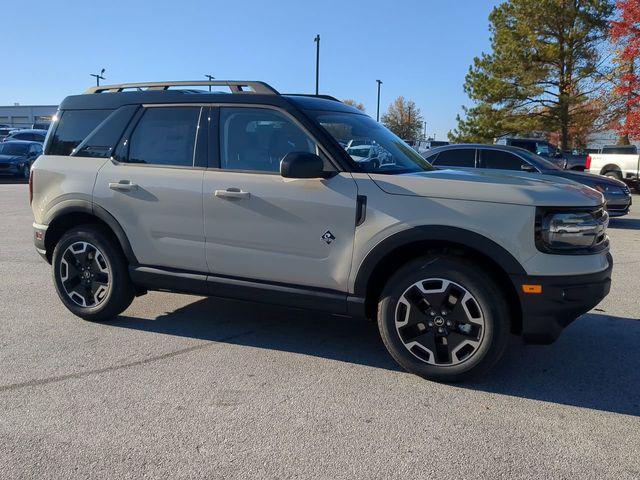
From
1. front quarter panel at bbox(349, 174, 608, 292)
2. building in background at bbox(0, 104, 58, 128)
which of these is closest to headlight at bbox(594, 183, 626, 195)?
front quarter panel at bbox(349, 174, 608, 292)

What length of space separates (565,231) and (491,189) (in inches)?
20.3

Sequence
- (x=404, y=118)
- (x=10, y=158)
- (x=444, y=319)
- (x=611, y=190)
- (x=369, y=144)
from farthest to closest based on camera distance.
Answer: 1. (x=404, y=118)
2. (x=10, y=158)
3. (x=611, y=190)
4. (x=369, y=144)
5. (x=444, y=319)

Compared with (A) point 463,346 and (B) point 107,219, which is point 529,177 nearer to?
(A) point 463,346

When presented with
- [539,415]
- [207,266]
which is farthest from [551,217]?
[207,266]

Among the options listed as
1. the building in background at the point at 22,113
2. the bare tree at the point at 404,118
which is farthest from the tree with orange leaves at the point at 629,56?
the building in background at the point at 22,113

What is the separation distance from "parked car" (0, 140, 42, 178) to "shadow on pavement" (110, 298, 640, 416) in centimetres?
2019

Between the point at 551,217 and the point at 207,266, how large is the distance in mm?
2503

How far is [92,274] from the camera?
4.96 metres

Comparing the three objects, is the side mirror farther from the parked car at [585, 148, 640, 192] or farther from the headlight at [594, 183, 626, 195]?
the parked car at [585, 148, 640, 192]

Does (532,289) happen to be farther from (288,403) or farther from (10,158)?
(10,158)

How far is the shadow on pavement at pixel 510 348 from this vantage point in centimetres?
375

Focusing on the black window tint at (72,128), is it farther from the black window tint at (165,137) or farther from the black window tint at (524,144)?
the black window tint at (524,144)

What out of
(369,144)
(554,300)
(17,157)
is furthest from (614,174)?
(17,157)

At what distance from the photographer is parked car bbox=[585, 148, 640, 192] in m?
19.5
